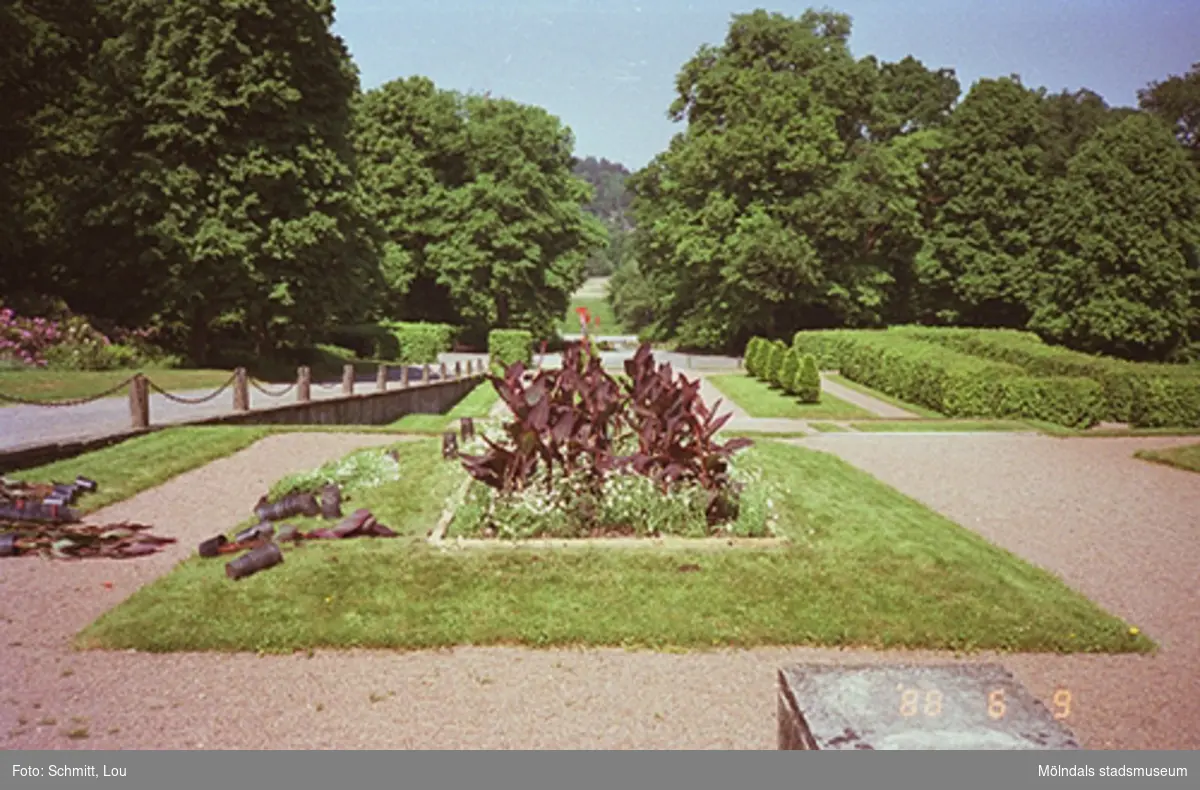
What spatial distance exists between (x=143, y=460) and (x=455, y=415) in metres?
14.8

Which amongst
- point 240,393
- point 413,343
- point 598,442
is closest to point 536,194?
point 413,343

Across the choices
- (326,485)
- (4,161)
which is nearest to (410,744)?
(326,485)

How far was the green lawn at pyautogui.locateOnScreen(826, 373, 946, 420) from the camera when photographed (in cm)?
2337

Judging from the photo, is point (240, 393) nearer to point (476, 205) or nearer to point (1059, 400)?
point (1059, 400)

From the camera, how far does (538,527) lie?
8.43 metres

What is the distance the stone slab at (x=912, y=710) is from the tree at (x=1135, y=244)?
38.7 metres

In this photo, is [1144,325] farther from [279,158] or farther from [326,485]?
[326,485]

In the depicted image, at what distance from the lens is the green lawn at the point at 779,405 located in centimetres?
2314

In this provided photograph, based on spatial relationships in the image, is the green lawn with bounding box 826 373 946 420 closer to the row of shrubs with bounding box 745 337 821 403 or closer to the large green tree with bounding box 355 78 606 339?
the row of shrubs with bounding box 745 337 821 403

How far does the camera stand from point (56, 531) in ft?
28.5

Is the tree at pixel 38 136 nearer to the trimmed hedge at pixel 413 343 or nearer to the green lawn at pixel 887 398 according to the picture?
the trimmed hedge at pixel 413 343

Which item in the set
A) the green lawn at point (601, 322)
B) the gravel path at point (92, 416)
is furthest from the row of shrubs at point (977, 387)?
the green lawn at point (601, 322)

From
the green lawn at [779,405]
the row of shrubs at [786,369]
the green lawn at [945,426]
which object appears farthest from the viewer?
the row of shrubs at [786,369]

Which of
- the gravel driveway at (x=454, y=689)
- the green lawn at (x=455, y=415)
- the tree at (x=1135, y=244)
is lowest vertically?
the green lawn at (x=455, y=415)
